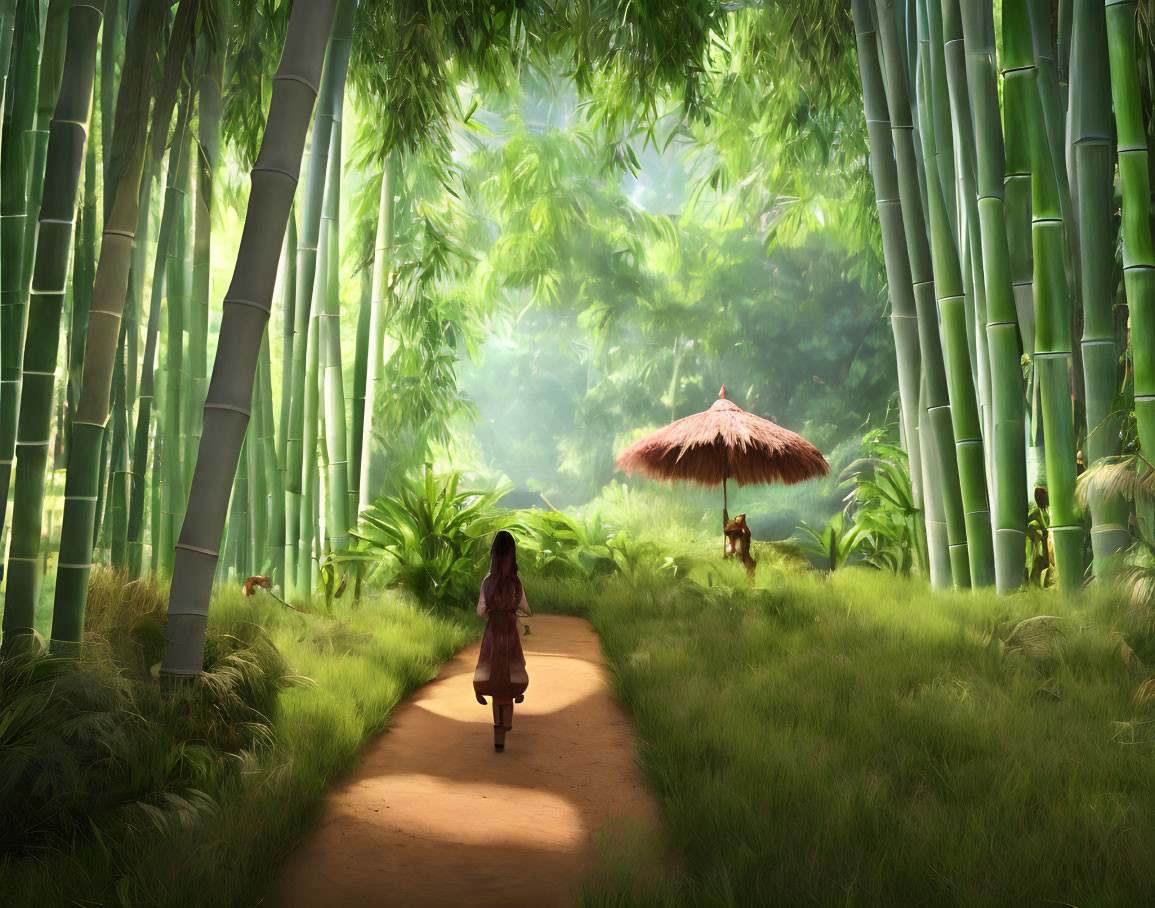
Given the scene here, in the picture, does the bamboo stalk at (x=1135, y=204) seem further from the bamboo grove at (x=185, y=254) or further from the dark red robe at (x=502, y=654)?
the dark red robe at (x=502, y=654)

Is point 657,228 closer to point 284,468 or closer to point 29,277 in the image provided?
point 284,468

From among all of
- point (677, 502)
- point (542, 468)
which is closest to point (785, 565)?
point (677, 502)

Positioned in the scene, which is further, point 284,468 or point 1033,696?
point 284,468

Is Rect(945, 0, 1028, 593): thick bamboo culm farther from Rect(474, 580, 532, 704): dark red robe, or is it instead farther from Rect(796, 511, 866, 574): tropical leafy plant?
Rect(796, 511, 866, 574): tropical leafy plant

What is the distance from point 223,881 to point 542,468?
20.6 m

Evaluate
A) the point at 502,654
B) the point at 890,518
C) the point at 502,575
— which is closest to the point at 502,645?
the point at 502,654

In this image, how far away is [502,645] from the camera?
321 cm

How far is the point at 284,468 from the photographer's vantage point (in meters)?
4.93

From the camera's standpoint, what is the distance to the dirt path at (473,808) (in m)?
2.03

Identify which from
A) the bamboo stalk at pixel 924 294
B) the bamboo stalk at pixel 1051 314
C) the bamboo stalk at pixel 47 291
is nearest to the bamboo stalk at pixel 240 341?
the bamboo stalk at pixel 47 291

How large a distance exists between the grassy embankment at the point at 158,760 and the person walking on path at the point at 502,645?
1.58 ft

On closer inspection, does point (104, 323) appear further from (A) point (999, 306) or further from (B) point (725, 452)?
(B) point (725, 452)

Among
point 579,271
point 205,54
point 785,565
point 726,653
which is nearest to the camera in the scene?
point 205,54

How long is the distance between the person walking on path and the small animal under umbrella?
3580mm
